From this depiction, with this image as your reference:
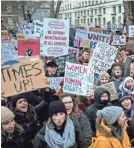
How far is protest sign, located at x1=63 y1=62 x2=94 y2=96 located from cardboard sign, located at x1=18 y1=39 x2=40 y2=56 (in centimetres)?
189

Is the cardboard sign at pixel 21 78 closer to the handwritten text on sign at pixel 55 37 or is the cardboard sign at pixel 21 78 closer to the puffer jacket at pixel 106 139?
the puffer jacket at pixel 106 139

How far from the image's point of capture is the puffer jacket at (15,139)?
3.60 meters

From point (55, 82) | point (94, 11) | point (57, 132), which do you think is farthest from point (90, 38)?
point (94, 11)

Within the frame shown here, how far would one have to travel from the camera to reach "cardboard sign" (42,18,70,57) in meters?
7.12

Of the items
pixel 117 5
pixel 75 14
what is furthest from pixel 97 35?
pixel 75 14

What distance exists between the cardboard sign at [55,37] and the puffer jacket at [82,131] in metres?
3.08

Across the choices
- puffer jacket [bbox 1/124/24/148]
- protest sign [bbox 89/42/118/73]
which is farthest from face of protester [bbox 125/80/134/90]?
puffer jacket [bbox 1/124/24/148]

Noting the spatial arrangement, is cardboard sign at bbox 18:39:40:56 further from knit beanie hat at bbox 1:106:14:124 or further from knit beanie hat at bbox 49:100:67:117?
knit beanie hat at bbox 1:106:14:124

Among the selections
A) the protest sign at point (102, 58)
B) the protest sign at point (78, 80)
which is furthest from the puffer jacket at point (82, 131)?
the protest sign at point (102, 58)

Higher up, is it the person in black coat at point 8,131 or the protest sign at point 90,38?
the protest sign at point 90,38

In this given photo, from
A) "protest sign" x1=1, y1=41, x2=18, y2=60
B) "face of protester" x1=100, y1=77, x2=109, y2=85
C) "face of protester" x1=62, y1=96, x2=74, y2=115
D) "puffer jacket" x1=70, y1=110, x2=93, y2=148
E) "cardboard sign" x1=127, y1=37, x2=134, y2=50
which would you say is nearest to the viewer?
"puffer jacket" x1=70, y1=110, x2=93, y2=148

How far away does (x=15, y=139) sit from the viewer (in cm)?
372

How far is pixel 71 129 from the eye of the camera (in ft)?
12.3

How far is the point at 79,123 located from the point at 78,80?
1.38m
